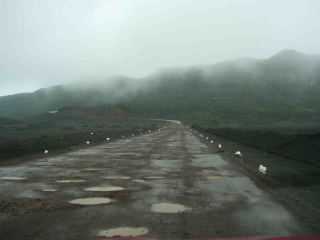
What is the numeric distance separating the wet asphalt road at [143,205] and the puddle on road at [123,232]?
14 cm

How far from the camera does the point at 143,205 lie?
1219 cm

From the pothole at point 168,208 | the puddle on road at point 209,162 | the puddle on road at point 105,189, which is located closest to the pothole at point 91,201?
the pothole at point 168,208

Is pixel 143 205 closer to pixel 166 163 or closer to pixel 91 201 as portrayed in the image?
pixel 91 201

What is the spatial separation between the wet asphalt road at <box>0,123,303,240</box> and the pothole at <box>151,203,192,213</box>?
0.55 ft

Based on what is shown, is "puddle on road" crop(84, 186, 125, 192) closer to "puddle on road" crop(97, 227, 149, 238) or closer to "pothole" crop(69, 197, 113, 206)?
"pothole" crop(69, 197, 113, 206)

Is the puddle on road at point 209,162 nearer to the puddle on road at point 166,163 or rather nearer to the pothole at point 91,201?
the puddle on road at point 166,163

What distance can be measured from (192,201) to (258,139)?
1233 inches

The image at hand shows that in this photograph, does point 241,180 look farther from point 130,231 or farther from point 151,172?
point 130,231

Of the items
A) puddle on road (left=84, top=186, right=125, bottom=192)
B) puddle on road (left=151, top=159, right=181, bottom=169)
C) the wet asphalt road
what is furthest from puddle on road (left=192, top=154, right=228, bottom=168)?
puddle on road (left=84, top=186, right=125, bottom=192)

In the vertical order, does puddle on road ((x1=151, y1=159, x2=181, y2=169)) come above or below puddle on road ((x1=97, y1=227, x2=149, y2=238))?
below

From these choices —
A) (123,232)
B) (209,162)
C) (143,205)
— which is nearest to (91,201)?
(143,205)

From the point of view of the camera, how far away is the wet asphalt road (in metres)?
9.51

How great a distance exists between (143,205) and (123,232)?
9.45 feet

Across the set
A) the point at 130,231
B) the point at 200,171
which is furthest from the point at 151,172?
the point at 130,231
